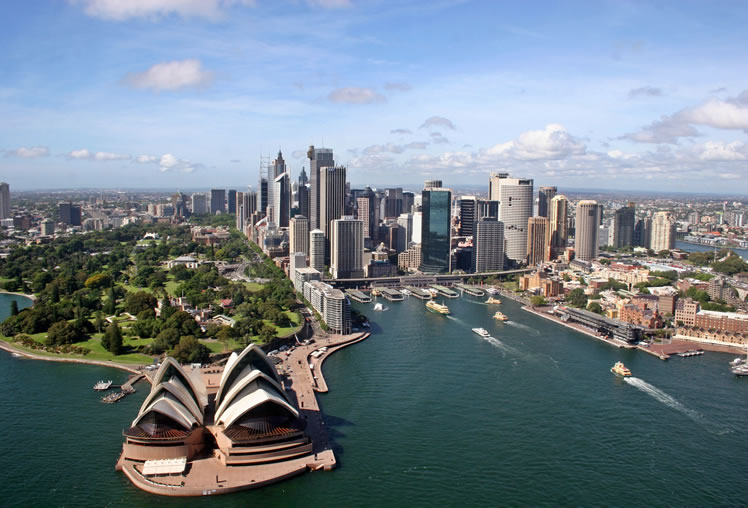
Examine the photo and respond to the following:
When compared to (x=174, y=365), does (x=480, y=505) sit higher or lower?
lower

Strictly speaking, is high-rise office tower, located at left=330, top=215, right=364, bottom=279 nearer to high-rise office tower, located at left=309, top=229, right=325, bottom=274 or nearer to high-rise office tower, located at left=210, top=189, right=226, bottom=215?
high-rise office tower, located at left=309, top=229, right=325, bottom=274

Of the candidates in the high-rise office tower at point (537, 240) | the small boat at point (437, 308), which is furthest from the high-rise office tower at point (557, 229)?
the small boat at point (437, 308)

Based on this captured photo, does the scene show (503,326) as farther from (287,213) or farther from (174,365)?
(287,213)

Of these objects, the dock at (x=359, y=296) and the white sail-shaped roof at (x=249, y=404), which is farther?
the dock at (x=359, y=296)

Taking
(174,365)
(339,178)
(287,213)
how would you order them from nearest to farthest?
(174,365) → (339,178) → (287,213)

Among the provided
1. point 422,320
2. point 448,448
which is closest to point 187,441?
point 448,448

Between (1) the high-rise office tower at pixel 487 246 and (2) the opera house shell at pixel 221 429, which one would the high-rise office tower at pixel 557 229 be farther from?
(2) the opera house shell at pixel 221 429
